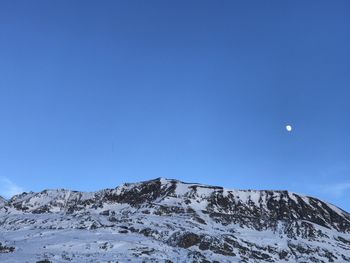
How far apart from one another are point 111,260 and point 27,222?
205 feet

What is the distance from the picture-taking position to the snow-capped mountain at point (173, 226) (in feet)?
228

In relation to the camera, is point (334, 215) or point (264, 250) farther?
point (334, 215)

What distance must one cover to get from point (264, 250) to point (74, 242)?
134ft

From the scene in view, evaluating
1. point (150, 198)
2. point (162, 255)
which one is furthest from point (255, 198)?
point (162, 255)

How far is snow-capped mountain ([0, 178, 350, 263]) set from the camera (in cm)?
6950

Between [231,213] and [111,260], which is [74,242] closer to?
[111,260]

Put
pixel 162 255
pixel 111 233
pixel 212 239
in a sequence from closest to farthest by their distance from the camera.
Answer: pixel 162 255 → pixel 111 233 → pixel 212 239

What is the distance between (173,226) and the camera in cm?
10088

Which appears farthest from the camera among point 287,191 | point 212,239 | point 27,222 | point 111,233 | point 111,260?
point 287,191

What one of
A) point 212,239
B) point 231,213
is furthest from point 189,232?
point 231,213

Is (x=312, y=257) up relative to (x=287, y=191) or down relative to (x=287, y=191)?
down

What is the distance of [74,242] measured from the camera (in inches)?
2803

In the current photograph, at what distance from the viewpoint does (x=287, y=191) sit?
15412 cm

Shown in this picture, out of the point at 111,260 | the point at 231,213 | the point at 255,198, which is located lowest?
the point at 111,260
